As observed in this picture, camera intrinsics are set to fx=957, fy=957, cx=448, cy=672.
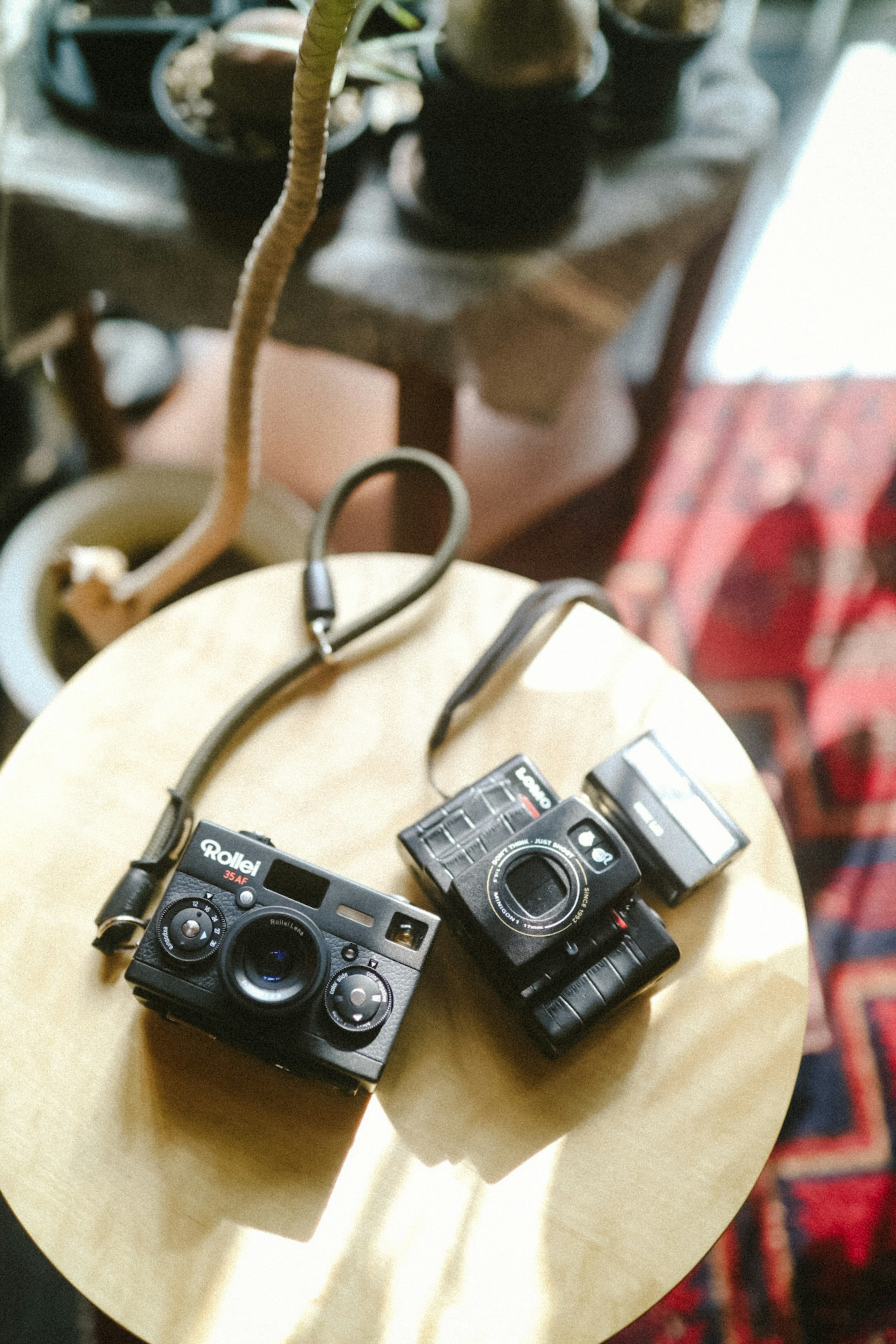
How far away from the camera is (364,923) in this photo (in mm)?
606

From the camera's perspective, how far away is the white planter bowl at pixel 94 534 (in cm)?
99

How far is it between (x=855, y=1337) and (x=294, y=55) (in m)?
1.35

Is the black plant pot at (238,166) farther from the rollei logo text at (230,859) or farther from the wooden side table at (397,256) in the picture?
the rollei logo text at (230,859)

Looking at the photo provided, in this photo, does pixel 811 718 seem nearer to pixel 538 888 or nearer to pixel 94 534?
pixel 538 888

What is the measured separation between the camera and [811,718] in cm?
134

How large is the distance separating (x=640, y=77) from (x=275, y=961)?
2.86ft

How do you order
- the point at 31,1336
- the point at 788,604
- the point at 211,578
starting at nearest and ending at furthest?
the point at 31,1336
the point at 211,578
the point at 788,604

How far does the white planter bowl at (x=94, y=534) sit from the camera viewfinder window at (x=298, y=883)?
0.44m

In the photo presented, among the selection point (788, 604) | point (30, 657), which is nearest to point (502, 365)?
point (30, 657)

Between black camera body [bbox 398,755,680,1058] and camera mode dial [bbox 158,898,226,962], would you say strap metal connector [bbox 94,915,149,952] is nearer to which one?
camera mode dial [bbox 158,898,226,962]

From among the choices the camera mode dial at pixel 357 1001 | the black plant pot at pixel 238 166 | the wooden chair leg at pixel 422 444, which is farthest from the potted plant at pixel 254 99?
the camera mode dial at pixel 357 1001

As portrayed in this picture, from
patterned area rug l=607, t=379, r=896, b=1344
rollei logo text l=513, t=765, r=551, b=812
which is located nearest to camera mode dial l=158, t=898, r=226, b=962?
rollei logo text l=513, t=765, r=551, b=812

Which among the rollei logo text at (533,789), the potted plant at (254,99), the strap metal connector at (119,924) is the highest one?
the potted plant at (254,99)

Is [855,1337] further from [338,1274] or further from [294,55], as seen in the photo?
[294,55]
